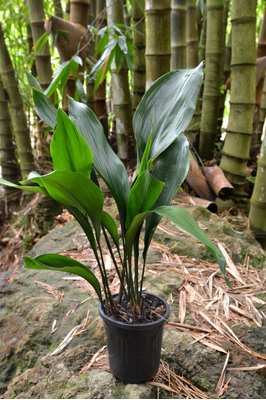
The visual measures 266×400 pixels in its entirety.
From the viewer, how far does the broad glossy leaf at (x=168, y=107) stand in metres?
0.69

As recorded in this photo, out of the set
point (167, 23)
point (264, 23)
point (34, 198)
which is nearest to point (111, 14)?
point (167, 23)

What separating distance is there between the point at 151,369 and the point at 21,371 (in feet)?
1.27

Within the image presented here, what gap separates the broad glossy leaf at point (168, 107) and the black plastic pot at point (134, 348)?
391 mm

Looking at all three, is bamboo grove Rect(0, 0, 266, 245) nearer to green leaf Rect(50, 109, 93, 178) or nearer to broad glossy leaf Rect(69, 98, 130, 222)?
broad glossy leaf Rect(69, 98, 130, 222)

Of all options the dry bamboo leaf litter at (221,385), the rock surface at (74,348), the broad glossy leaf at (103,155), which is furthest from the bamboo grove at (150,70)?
the dry bamboo leaf litter at (221,385)

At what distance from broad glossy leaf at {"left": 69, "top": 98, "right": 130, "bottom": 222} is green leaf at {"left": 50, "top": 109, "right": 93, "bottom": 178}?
0.35 ft

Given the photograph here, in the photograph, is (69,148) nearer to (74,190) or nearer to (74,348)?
(74,190)

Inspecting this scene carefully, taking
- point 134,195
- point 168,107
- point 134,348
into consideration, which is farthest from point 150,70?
point 134,348

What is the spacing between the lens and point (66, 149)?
58cm

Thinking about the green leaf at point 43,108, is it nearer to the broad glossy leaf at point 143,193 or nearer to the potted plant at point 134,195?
the potted plant at point 134,195

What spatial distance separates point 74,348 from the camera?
880 millimetres

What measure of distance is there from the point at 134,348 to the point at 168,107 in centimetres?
58

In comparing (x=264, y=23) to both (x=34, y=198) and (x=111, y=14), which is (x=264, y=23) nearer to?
(x=111, y=14)

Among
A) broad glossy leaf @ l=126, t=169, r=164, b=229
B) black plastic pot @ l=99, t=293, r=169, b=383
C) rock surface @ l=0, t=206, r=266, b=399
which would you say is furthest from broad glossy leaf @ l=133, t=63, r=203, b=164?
rock surface @ l=0, t=206, r=266, b=399
